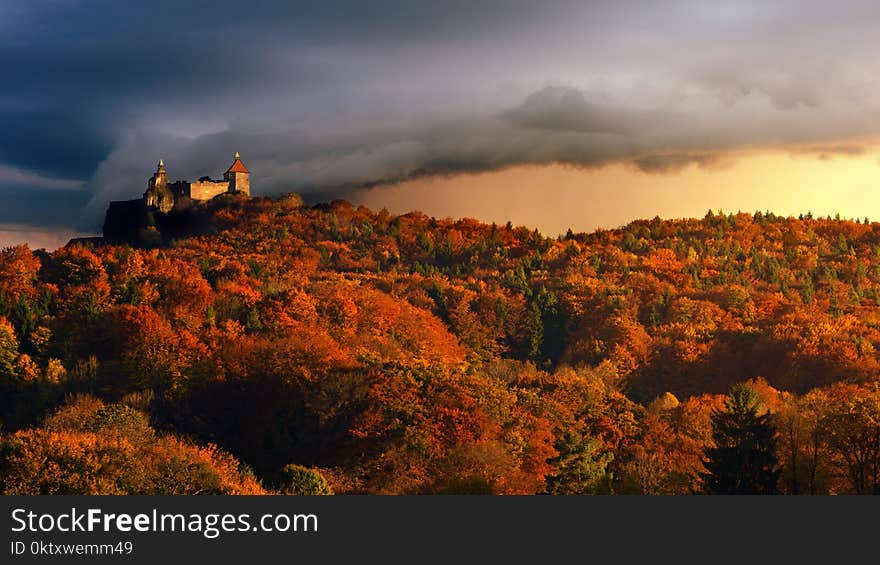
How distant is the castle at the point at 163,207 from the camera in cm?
18400

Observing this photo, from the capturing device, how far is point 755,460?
79.8m

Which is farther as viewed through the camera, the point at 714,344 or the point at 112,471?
the point at 714,344

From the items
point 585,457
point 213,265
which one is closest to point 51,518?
point 585,457

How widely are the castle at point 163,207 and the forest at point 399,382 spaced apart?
7.27 feet

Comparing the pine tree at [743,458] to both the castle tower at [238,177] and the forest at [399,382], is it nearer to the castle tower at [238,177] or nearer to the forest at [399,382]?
the forest at [399,382]

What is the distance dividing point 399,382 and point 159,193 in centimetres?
9309

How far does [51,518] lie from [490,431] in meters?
49.5

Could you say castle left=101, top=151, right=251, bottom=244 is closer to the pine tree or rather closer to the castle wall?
the castle wall

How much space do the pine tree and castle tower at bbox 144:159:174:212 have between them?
394ft

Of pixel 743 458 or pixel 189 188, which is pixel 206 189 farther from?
pixel 743 458

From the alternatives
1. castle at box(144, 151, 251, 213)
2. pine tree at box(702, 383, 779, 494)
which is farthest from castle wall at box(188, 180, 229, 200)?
pine tree at box(702, 383, 779, 494)

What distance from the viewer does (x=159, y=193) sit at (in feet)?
607

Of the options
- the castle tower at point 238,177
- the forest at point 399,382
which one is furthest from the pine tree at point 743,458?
the castle tower at point 238,177

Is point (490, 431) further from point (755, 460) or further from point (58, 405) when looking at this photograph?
point (58, 405)
